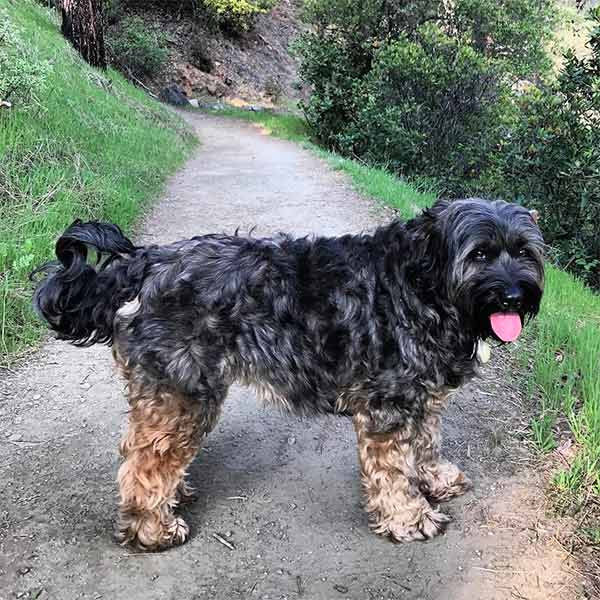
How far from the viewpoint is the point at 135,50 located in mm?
26188

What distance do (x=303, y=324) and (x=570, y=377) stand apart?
2426 millimetres

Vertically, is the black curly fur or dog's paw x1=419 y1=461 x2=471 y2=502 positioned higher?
the black curly fur

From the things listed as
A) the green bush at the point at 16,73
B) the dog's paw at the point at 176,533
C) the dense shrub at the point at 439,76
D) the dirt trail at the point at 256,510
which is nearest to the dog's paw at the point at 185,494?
the dirt trail at the point at 256,510

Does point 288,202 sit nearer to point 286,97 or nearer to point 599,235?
point 599,235

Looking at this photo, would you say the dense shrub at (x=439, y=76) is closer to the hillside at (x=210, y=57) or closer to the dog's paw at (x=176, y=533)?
the hillside at (x=210, y=57)

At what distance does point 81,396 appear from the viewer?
15.0 feet

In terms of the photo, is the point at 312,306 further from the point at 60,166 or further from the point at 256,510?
the point at 60,166

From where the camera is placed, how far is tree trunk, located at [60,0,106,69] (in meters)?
15.9

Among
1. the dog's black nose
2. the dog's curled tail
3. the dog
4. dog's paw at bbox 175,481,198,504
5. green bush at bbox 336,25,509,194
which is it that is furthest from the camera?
green bush at bbox 336,25,509,194

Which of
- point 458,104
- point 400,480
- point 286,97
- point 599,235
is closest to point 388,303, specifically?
point 400,480

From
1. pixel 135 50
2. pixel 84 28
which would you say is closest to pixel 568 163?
pixel 84 28

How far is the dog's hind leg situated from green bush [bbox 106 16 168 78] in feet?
82.2

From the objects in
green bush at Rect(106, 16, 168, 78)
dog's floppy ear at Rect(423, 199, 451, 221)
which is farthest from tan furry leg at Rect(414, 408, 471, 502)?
green bush at Rect(106, 16, 168, 78)

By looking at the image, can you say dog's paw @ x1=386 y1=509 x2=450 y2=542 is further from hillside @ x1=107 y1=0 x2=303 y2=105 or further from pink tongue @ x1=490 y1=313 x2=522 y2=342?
hillside @ x1=107 y1=0 x2=303 y2=105
